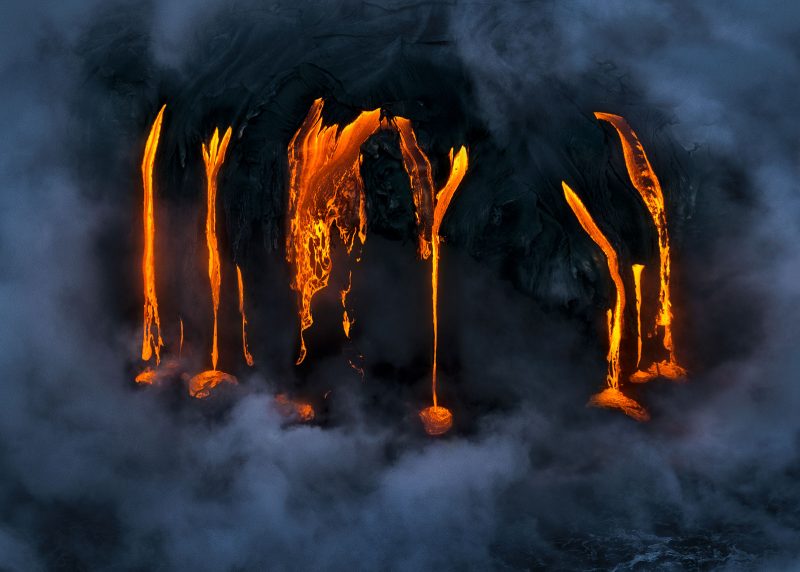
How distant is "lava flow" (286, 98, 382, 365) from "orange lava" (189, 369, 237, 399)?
76 centimetres

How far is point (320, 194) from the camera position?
7281 millimetres

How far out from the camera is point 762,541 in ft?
19.3

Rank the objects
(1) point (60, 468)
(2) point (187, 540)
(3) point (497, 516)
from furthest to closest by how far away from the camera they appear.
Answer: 1. (1) point (60, 468)
2. (3) point (497, 516)
3. (2) point (187, 540)

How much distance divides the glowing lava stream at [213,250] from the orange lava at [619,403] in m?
3.05

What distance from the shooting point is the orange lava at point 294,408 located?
7.55 m

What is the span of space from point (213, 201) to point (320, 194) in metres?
0.85

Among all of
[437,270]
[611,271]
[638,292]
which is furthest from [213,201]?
[638,292]

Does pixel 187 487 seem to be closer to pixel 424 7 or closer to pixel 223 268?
pixel 223 268

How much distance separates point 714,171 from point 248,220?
3.70 metres

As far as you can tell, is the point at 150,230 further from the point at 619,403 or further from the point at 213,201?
the point at 619,403

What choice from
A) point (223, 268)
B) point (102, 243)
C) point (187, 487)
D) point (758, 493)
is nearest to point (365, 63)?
point (223, 268)

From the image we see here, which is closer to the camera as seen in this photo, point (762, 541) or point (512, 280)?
point (762, 541)

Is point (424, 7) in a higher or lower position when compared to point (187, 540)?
higher

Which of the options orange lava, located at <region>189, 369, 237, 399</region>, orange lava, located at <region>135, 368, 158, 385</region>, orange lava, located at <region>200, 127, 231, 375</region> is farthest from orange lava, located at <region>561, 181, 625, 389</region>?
orange lava, located at <region>135, 368, 158, 385</region>
